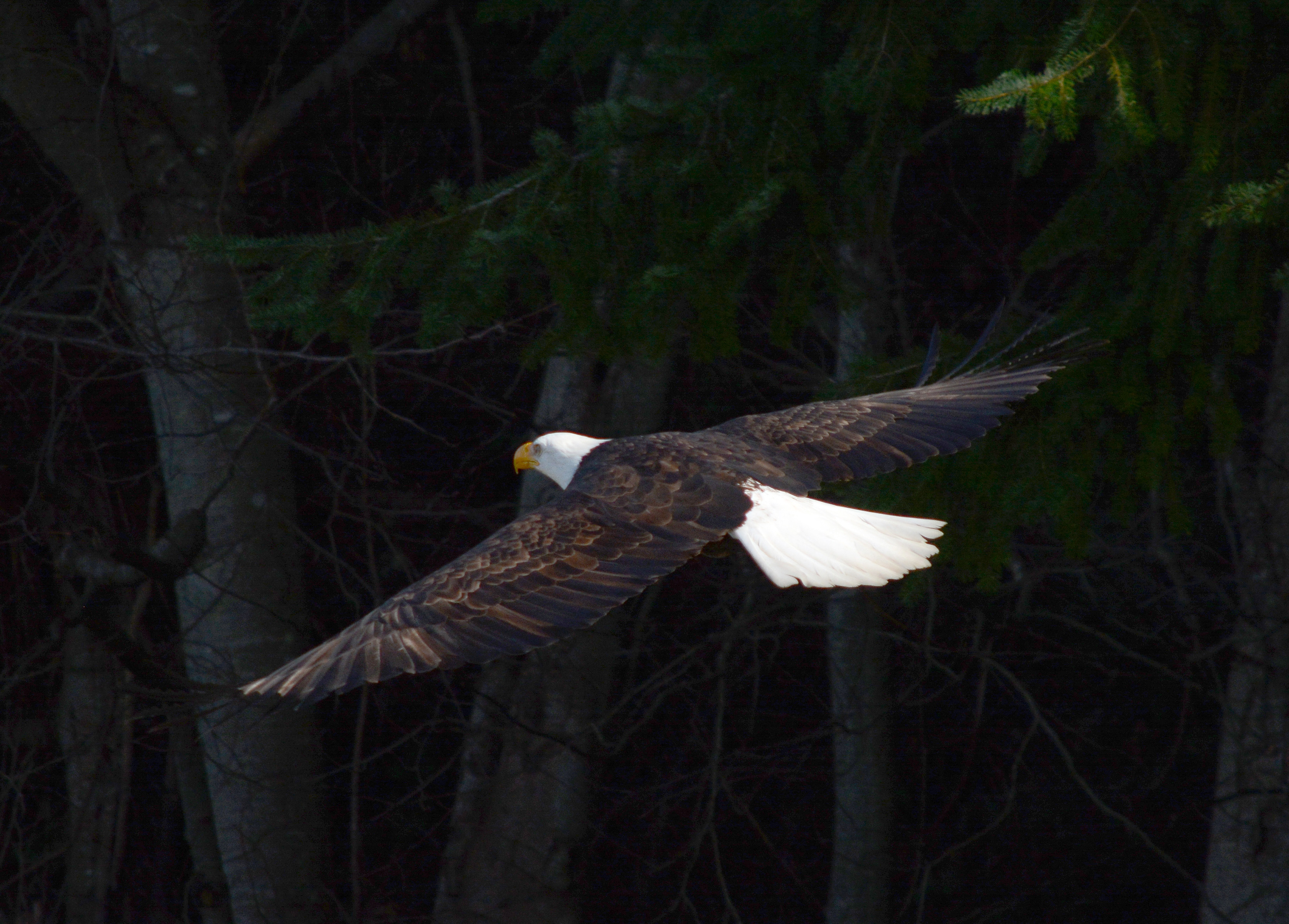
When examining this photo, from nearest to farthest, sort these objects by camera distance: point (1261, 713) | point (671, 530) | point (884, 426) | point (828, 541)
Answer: point (671, 530), point (828, 541), point (884, 426), point (1261, 713)

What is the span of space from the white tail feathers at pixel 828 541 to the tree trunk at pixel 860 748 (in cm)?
223

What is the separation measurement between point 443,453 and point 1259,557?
3.21 metres

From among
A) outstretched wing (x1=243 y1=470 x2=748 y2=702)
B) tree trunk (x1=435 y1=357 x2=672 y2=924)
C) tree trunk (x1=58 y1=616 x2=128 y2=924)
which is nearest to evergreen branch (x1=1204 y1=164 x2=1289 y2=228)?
outstretched wing (x1=243 y1=470 x2=748 y2=702)

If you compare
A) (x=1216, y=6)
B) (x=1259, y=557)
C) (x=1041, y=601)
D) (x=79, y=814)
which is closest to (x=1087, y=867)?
(x=1041, y=601)

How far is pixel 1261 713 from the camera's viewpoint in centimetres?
446

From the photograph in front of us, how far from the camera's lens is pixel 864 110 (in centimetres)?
329

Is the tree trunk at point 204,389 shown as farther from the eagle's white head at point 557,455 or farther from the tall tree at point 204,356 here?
the eagle's white head at point 557,455

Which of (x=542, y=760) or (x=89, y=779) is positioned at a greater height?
(x=542, y=760)

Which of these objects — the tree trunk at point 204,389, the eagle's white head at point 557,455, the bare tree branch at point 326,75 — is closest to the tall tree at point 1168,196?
the eagle's white head at point 557,455

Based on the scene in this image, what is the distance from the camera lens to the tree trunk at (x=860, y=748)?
5262 mm

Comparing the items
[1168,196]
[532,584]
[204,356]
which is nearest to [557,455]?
[532,584]

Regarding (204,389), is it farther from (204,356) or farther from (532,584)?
(532,584)

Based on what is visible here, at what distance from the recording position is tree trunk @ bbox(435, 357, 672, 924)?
17.3 feet

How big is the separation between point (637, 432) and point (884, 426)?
2.06 m
